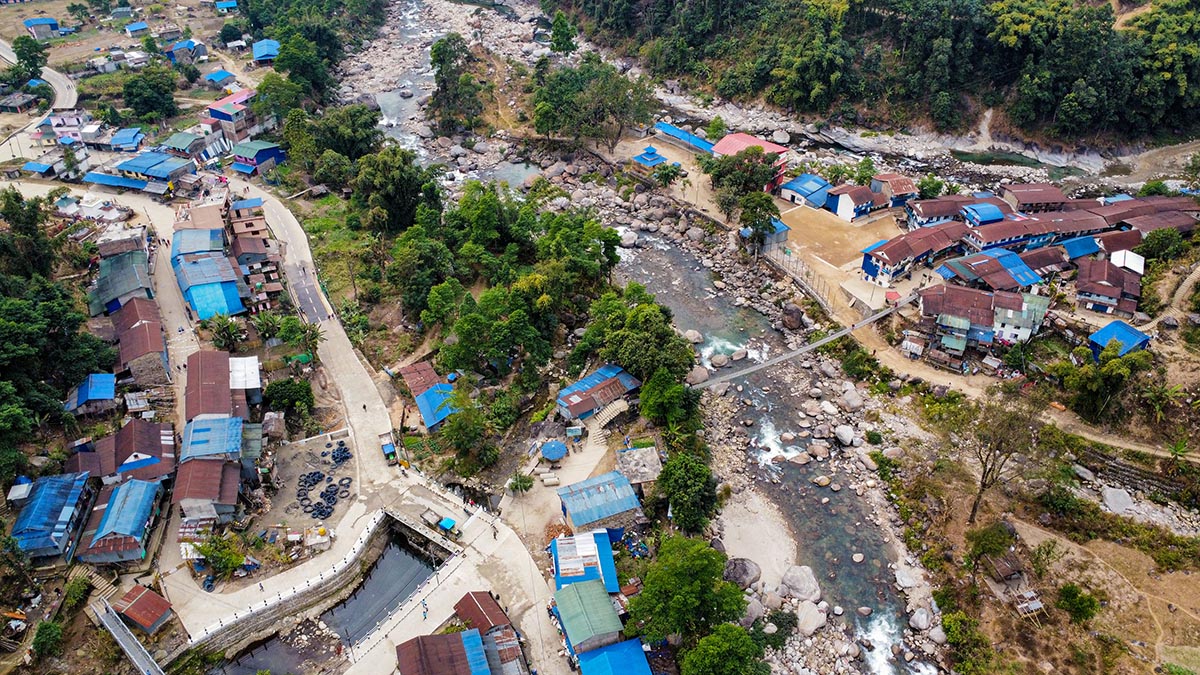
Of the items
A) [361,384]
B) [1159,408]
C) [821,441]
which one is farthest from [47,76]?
[1159,408]

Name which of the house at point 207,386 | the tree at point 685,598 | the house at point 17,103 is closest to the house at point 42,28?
the house at point 17,103

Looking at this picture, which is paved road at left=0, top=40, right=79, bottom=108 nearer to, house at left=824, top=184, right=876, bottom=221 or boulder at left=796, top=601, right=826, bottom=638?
house at left=824, top=184, right=876, bottom=221

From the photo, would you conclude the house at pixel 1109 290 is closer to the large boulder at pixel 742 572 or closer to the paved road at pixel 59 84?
the large boulder at pixel 742 572

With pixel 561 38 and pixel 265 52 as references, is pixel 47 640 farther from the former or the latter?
pixel 561 38

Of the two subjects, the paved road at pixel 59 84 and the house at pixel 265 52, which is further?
the house at pixel 265 52

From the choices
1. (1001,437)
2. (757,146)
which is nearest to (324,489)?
(1001,437)

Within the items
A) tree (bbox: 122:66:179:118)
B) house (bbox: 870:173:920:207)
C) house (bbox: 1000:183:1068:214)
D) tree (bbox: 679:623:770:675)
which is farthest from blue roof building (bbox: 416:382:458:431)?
tree (bbox: 122:66:179:118)

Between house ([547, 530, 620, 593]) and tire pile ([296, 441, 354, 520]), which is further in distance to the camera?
tire pile ([296, 441, 354, 520])
